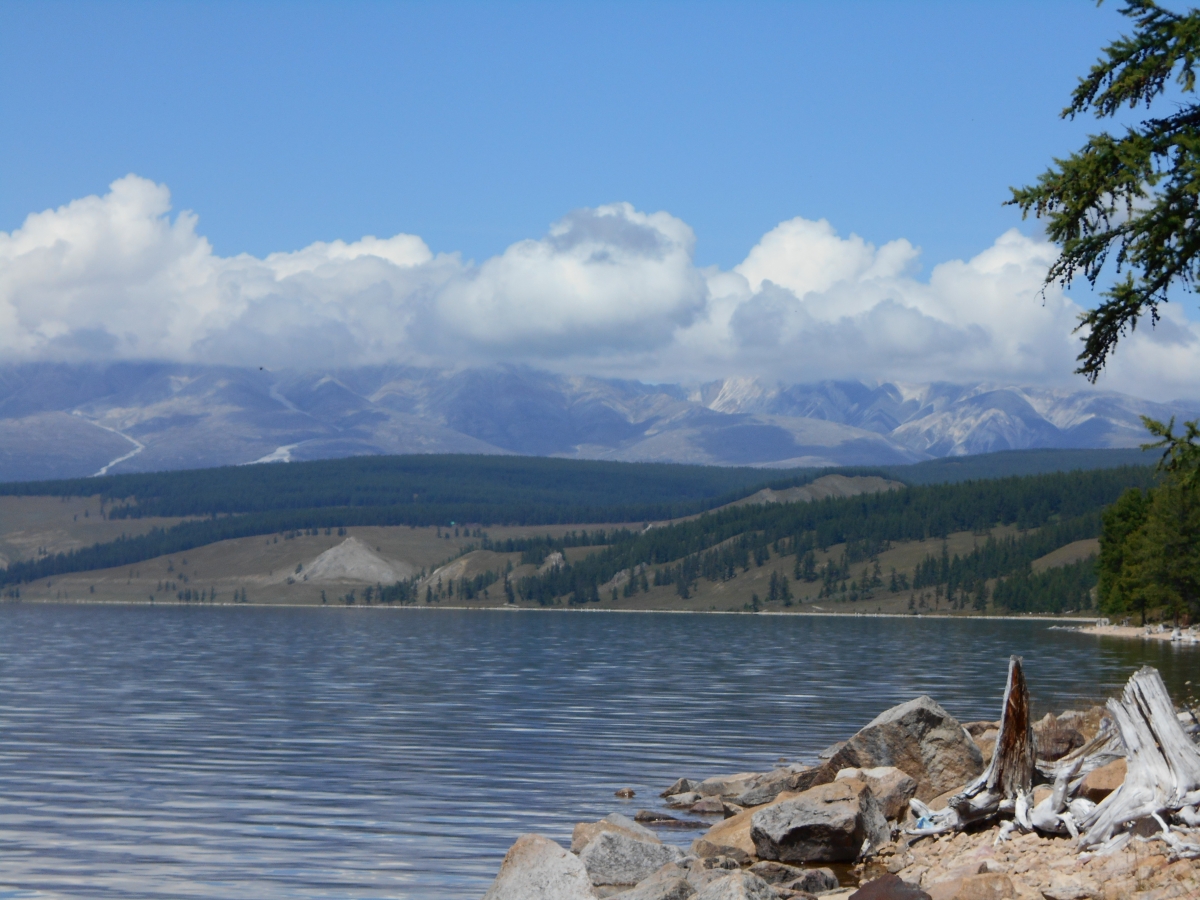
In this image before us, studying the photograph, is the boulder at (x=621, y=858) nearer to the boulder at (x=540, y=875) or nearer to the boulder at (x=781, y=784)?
the boulder at (x=540, y=875)

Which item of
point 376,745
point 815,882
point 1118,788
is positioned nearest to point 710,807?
point 815,882

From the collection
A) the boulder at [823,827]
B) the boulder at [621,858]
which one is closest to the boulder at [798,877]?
the boulder at [823,827]

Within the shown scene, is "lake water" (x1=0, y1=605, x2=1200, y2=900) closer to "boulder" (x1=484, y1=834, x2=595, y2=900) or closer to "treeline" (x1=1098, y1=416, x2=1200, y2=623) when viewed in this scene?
"boulder" (x1=484, y1=834, x2=595, y2=900)

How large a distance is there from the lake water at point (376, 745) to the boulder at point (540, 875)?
4.39m

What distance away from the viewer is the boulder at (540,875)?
26.6 metres

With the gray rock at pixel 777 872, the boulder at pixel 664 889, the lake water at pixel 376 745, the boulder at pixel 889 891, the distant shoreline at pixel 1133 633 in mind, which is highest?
the boulder at pixel 889 891

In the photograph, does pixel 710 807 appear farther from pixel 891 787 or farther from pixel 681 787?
pixel 891 787

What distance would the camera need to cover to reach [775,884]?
29594mm

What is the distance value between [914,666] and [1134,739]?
102m

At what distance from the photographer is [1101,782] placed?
1097 inches

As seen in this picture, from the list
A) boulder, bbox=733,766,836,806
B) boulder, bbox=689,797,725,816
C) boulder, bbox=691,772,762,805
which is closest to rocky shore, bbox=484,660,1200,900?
boulder, bbox=733,766,836,806

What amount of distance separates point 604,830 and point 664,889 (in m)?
7.57

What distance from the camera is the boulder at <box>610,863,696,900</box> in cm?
2627

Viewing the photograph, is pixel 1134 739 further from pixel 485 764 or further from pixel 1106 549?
pixel 1106 549
